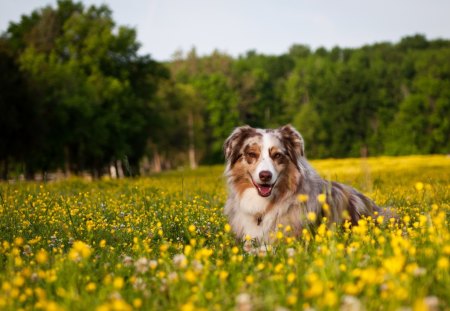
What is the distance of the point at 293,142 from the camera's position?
7.26m

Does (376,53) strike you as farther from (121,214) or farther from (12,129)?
(121,214)

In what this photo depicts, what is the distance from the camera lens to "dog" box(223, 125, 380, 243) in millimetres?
6809

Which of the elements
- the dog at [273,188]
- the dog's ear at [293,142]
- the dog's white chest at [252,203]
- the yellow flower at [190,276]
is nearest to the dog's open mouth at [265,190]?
the dog at [273,188]

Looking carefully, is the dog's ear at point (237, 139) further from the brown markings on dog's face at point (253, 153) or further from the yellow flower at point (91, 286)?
the yellow flower at point (91, 286)

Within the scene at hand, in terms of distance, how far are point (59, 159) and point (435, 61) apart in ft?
193

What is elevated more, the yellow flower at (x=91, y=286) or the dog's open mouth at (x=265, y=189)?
the dog's open mouth at (x=265, y=189)

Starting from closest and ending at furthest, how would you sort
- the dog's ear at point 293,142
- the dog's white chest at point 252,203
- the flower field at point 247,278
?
the flower field at point 247,278 → the dog's white chest at point 252,203 → the dog's ear at point 293,142

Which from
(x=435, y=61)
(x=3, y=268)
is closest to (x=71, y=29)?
(x=3, y=268)

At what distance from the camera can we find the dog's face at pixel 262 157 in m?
6.78

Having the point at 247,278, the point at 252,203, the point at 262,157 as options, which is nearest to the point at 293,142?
the point at 262,157

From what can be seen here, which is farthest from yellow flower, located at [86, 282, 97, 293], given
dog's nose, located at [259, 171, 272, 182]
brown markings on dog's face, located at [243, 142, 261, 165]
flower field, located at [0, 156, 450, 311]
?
brown markings on dog's face, located at [243, 142, 261, 165]

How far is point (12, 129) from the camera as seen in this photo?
→ 1299 inches

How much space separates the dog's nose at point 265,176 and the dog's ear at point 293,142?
681mm

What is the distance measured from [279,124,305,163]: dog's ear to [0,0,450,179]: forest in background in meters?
1.71
